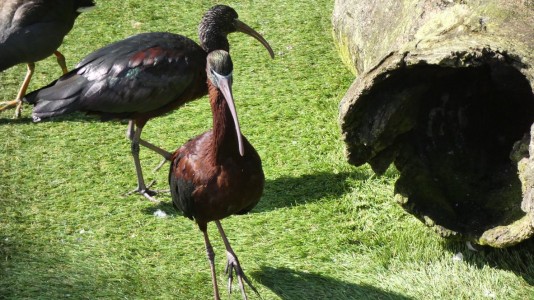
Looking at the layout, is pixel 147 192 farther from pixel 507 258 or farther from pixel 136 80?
pixel 507 258

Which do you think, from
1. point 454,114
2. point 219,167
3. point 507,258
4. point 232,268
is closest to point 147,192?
point 232,268

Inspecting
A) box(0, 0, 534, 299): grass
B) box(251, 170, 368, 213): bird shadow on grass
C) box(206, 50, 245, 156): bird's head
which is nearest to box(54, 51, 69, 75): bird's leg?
box(0, 0, 534, 299): grass

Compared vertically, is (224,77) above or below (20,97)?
above

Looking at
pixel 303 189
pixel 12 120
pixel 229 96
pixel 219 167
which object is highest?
pixel 229 96

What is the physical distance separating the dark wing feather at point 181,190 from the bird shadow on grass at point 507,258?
5.41ft

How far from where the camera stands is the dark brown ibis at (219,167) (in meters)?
4.06

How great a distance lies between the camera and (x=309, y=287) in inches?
181

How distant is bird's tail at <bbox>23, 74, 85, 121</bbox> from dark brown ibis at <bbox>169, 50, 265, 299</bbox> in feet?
4.19

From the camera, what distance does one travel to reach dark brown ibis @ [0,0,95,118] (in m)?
6.52

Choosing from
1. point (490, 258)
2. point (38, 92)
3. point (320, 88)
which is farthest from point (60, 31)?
point (490, 258)

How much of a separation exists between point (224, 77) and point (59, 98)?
1.81 metres

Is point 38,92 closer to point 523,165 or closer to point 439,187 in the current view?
point 439,187

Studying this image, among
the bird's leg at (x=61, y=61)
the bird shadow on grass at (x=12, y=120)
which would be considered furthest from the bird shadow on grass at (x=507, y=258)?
the bird's leg at (x=61, y=61)

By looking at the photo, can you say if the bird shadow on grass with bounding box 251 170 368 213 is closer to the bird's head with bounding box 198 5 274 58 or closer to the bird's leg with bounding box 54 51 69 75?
the bird's head with bounding box 198 5 274 58
